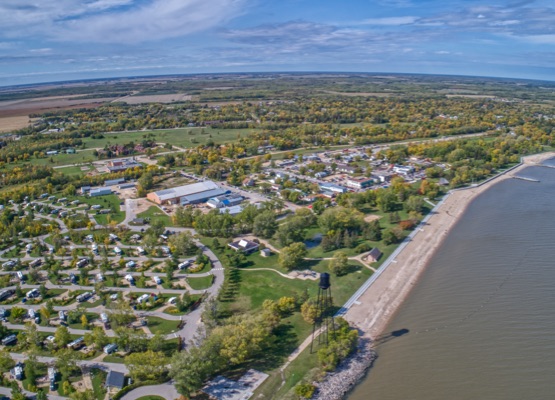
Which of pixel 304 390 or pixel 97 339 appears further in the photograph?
pixel 97 339

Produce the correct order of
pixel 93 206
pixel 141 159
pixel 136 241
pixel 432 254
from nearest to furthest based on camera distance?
pixel 432 254
pixel 136 241
pixel 93 206
pixel 141 159

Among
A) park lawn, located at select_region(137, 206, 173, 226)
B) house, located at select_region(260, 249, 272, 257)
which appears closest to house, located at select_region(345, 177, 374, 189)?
house, located at select_region(260, 249, 272, 257)

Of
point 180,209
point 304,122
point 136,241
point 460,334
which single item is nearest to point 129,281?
point 136,241

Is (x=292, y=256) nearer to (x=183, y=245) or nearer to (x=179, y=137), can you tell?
(x=183, y=245)

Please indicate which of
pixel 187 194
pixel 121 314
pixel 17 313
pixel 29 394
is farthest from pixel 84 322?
pixel 187 194

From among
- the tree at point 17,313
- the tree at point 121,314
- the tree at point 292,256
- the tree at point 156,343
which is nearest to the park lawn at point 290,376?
the tree at point 156,343

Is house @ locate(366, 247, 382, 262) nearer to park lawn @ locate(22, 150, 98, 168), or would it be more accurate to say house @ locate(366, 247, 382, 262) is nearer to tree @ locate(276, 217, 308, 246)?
tree @ locate(276, 217, 308, 246)

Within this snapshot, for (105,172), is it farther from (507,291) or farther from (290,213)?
(507,291)

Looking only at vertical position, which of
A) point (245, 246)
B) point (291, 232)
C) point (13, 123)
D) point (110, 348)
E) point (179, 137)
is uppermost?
point (13, 123)
